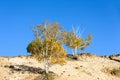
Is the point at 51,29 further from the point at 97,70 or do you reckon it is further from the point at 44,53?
the point at 97,70

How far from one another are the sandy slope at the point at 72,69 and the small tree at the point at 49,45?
3211 millimetres

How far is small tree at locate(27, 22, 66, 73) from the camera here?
70875mm

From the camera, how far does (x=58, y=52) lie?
7169 cm

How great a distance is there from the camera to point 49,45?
71.1 metres

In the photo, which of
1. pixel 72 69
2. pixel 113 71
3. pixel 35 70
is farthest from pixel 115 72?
pixel 35 70

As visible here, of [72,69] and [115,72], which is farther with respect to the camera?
[115,72]

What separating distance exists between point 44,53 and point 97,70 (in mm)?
13805

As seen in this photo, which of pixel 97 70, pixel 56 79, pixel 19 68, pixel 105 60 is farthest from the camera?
pixel 105 60

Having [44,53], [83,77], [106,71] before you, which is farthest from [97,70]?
[44,53]

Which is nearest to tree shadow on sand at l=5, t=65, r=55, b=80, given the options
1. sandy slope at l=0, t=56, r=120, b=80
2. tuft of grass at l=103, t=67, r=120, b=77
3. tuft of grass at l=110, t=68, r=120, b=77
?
sandy slope at l=0, t=56, r=120, b=80

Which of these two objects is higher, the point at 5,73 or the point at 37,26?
the point at 37,26

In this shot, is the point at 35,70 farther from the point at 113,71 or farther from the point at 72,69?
the point at 113,71

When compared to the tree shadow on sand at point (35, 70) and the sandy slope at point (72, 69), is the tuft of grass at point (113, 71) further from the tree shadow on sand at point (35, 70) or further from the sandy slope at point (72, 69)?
the tree shadow on sand at point (35, 70)

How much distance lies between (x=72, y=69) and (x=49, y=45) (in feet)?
29.8
